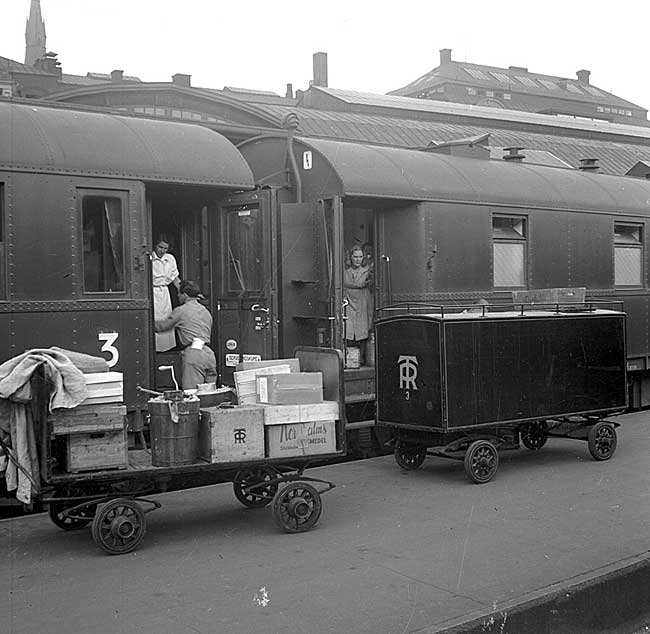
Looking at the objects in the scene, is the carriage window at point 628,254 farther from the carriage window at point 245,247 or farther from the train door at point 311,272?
the carriage window at point 245,247

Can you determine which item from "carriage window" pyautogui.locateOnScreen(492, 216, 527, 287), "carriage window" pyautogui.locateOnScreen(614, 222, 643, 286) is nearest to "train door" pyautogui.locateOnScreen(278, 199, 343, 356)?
"carriage window" pyautogui.locateOnScreen(492, 216, 527, 287)

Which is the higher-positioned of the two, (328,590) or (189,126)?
(189,126)

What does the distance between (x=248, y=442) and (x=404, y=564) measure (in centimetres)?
134

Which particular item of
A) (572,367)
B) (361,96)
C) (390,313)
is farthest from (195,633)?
(361,96)

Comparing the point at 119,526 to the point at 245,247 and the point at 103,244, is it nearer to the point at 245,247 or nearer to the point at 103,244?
the point at 103,244

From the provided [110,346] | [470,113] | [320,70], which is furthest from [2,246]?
[320,70]

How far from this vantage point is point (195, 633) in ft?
14.5

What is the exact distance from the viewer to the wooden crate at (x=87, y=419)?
Answer: 555cm

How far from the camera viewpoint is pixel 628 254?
40.9 ft

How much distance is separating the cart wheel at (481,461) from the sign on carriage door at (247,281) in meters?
2.34

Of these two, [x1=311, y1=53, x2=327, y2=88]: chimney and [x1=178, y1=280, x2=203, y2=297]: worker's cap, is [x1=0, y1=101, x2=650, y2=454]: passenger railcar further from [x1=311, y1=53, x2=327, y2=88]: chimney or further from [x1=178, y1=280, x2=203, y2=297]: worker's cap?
[x1=311, y1=53, x2=327, y2=88]: chimney

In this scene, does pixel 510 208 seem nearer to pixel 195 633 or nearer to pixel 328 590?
pixel 328 590

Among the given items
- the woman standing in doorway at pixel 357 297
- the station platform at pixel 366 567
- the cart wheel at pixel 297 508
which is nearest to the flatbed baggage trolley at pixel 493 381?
the station platform at pixel 366 567

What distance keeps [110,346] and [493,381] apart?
3.36 metres
